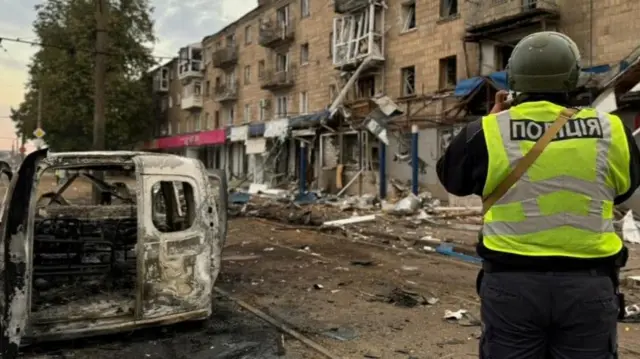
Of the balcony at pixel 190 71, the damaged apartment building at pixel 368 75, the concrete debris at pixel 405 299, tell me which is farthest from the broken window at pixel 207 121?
the concrete debris at pixel 405 299

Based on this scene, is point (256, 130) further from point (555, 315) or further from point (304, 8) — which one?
point (555, 315)

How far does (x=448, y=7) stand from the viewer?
2325 centimetres

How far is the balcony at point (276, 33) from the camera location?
34.1 metres

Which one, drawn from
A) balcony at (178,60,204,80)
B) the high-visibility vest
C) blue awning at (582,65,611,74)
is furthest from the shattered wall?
balcony at (178,60,204,80)

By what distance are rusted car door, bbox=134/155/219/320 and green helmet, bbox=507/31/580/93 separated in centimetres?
353

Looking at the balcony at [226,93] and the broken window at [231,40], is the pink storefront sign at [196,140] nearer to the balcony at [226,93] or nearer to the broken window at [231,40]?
the balcony at [226,93]

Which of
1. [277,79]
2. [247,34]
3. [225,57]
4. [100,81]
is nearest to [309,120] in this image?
[277,79]

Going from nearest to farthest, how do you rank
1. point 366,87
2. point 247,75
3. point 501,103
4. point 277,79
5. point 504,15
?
point 501,103
point 504,15
point 366,87
point 277,79
point 247,75

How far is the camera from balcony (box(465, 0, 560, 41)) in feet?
59.7

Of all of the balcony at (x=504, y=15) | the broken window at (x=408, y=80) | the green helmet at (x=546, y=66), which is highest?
the balcony at (x=504, y=15)

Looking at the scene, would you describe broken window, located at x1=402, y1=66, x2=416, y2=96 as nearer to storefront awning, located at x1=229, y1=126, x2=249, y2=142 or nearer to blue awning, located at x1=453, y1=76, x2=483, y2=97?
blue awning, located at x1=453, y1=76, x2=483, y2=97

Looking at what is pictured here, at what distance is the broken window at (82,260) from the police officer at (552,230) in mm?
3834

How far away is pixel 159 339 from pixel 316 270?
159 inches

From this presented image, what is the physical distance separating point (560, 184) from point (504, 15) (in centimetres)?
1875
